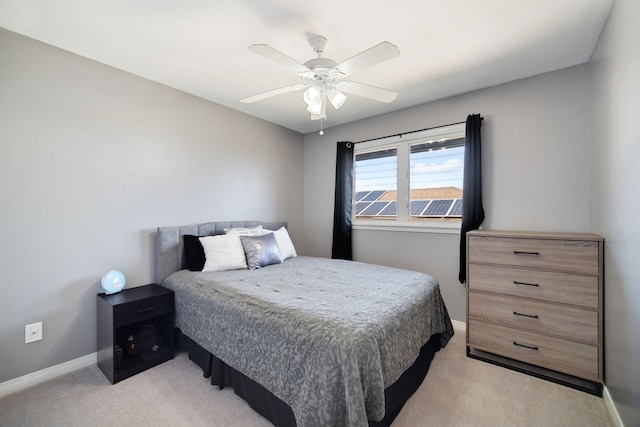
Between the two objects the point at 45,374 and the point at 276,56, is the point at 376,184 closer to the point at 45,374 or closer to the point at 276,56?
the point at 276,56

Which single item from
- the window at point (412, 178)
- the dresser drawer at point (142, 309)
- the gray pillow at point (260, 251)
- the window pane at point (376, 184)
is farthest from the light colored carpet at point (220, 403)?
the window pane at point (376, 184)

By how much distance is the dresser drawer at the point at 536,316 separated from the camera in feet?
6.22

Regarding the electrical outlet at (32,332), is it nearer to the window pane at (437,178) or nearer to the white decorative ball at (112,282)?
the white decorative ball at (112,282)

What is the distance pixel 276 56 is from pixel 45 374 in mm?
2829

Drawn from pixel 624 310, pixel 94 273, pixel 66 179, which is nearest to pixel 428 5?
pixel 624 310

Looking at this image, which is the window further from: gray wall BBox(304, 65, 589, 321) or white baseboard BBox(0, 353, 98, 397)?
white baseboard BBox(0, 353, 98, 397)

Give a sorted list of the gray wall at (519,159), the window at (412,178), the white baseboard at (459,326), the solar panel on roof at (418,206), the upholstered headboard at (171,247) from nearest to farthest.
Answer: the gray wall at (519,159)
the upholstered headboard at (171,247)
the white baseboard at (459,326)
the window at (412,178)
the solar panel on roof at (418,206)

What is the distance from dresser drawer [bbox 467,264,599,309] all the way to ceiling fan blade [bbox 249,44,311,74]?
2120mm

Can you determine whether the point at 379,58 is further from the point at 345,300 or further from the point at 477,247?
the point at 477,247

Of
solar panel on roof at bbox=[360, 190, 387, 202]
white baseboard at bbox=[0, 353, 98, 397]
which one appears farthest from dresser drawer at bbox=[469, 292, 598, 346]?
white baseboard at bbox=[0, 353, 98, 397]

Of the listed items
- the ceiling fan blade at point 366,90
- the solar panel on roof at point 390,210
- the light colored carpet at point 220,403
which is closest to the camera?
the light colored carpet at point 220,403

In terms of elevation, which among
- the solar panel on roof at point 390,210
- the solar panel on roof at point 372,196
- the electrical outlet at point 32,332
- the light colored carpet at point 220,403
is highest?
the solar panel on roof at point 372,196

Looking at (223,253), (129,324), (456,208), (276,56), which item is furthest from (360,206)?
(129,324)

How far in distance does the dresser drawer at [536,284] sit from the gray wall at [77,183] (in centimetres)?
282
